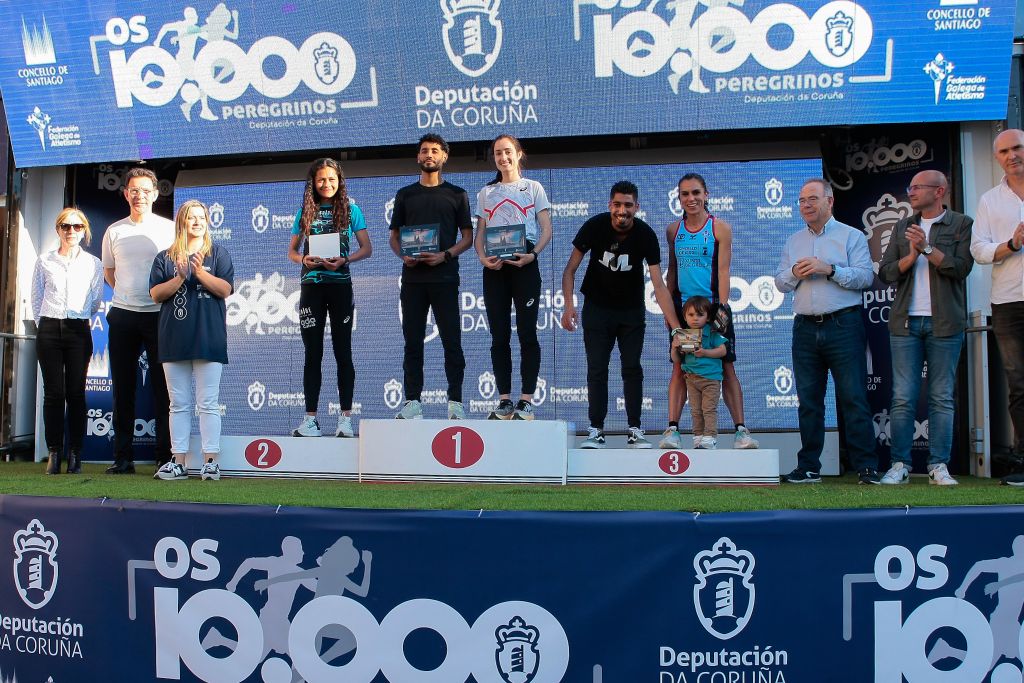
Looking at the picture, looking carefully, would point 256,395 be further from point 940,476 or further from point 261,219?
point 940,476

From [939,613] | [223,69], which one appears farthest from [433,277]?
[223,69]

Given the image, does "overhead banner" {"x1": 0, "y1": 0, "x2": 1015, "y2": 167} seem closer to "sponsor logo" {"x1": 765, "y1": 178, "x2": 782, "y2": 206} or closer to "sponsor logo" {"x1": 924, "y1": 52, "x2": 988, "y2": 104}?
"sponsor logo" {"x1": 924, "y1": 52, "x2": 988, "y2": 104}

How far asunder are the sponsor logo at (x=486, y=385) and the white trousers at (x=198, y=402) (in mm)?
2492

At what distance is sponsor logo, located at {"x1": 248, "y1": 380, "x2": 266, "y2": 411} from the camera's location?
22.4 feet

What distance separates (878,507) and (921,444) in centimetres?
346

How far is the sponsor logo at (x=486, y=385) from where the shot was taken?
21.5 ft

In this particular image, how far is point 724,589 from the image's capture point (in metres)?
2.79

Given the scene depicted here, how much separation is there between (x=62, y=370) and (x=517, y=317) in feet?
9.11

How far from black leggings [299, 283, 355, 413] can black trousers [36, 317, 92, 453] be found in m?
1.46

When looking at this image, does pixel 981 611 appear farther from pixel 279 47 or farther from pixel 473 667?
pixel 279 47

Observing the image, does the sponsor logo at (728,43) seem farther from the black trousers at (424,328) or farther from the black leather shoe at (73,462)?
the black leather shoe at (73,462)

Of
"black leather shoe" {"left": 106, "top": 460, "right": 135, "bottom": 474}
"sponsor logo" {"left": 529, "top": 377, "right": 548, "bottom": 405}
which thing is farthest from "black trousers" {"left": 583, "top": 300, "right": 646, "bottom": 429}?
"black leather shoe" {"left": 106, "top": 460, "right": 135, "bottom": 474}

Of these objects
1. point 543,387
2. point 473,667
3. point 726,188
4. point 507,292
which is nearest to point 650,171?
point 726,188

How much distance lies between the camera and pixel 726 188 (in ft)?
20.8
